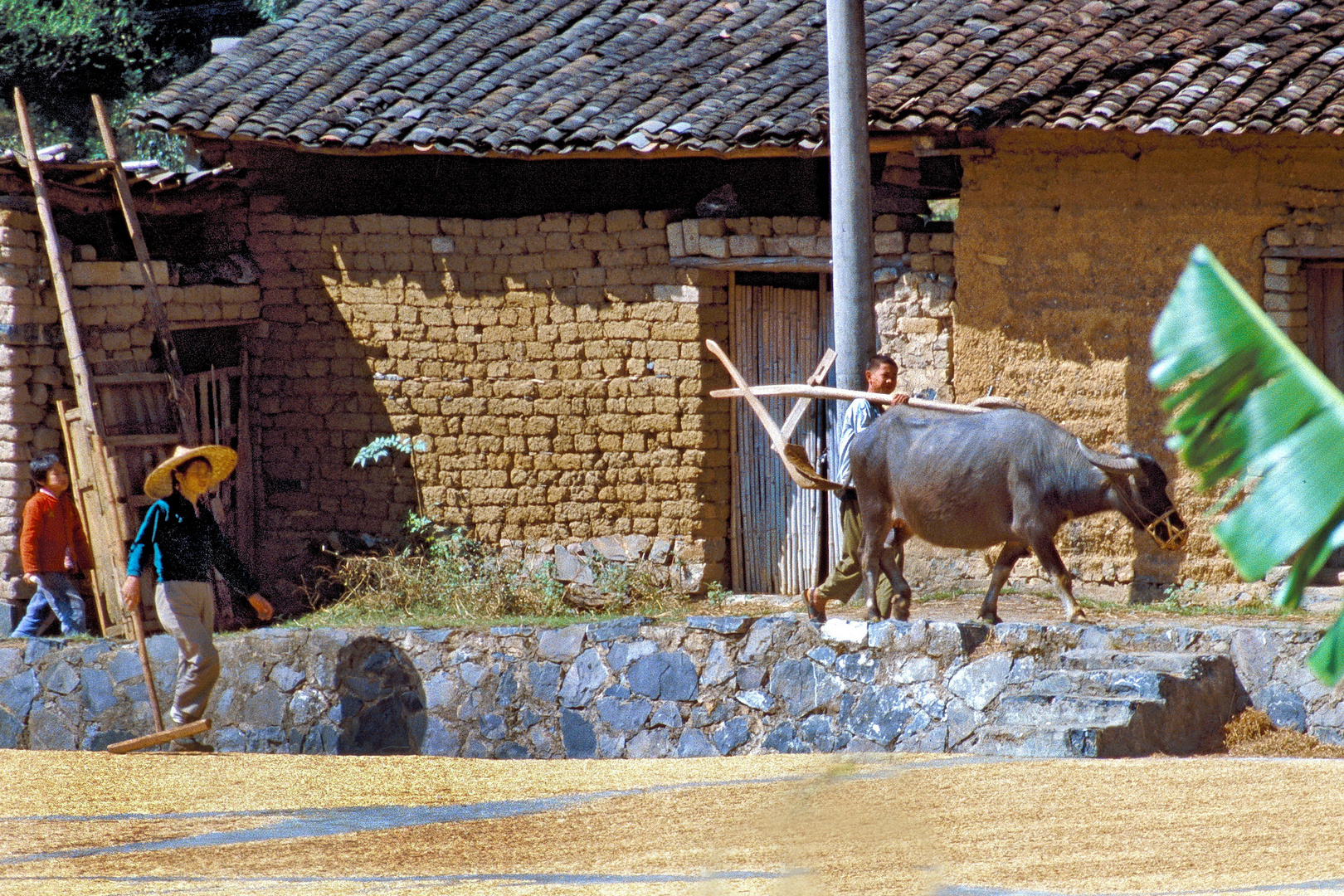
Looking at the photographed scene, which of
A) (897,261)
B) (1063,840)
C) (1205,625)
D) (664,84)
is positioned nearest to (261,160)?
(664,84)

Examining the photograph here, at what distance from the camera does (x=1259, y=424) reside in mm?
3355

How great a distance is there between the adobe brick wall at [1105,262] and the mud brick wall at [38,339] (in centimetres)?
570

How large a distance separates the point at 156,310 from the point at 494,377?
8.14 ft

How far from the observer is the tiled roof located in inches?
409

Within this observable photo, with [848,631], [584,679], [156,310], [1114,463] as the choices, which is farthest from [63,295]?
[1114,463]

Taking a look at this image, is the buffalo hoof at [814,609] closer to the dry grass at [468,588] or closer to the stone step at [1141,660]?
the stone step at [1141,660]

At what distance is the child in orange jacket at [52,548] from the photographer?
35.6ft

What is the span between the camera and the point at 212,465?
927 cm

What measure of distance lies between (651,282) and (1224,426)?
8.70m

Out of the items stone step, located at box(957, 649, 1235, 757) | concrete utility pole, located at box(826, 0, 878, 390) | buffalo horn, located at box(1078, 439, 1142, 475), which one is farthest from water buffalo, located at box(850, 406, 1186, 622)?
concrete utility pole, located at box(826, 0, 878, 390)

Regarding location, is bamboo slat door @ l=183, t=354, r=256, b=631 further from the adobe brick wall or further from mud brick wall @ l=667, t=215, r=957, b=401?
the adobe brick wall

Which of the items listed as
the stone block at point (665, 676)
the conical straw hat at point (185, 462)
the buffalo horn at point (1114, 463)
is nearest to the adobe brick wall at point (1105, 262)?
the buffalo horn at point (1114, 463)

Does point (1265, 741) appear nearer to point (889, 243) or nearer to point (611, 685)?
point (611, 685)

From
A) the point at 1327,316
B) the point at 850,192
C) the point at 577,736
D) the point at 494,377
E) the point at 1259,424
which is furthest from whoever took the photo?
the point at 494,377
